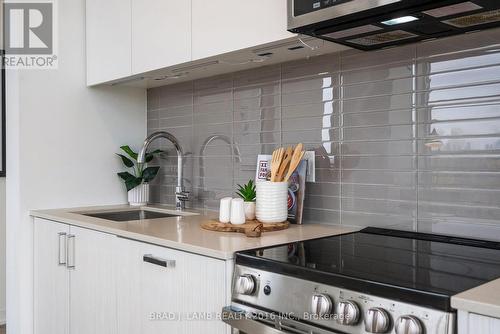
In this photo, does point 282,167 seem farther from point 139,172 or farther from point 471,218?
point 139,172

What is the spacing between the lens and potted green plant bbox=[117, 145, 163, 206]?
8.90 ft

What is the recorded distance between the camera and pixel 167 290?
5.22 feet

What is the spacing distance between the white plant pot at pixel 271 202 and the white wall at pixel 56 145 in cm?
126

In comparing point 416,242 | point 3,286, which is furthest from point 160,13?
point 3,286

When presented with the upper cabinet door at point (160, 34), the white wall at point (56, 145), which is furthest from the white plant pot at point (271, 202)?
the white wall at point (56, 145)

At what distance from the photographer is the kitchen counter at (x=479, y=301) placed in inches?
34.3

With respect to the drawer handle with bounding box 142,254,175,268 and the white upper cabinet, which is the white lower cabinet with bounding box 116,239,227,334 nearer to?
the drawer handle with bounding box 142,254,175,268

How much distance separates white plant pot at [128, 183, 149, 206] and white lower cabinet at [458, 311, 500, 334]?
2.09 m

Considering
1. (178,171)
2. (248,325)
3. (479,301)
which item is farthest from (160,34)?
(479,301)

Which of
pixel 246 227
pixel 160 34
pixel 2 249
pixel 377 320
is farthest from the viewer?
pixel 2 249

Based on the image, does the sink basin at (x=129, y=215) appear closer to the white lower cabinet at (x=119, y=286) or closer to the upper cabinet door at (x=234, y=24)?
the white lower cabinet at (x=119, y=286)

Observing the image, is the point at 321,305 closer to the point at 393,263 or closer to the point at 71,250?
the point at 393,263

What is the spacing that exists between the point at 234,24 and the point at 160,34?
1.63ft

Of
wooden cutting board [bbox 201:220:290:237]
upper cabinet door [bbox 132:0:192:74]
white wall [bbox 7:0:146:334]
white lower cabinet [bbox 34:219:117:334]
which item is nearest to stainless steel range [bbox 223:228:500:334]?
wooden cutting board [bbox 201:220:290:237]
